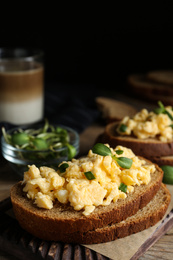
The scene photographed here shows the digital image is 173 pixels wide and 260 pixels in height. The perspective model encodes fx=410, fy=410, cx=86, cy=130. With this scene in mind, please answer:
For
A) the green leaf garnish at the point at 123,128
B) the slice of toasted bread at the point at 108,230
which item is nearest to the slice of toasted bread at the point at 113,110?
the green leaf garnish at the point at 123,128

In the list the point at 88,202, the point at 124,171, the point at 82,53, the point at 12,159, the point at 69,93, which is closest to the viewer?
the point at 88,202

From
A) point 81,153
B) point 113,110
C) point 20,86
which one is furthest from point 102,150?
point 113,110

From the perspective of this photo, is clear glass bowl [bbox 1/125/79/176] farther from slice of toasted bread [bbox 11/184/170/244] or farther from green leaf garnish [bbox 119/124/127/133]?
slice of toasted bread [bbox 11/184/170/244]

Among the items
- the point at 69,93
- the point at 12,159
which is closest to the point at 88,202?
the point at 12,159

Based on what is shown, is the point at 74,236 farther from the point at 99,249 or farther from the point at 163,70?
the point at 163,70

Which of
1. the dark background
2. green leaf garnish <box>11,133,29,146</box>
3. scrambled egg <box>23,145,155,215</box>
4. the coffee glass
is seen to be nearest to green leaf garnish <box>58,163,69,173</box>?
scrambled egg <box>23,145,155,215</box>

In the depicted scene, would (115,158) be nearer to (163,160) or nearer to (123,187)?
(123,187)

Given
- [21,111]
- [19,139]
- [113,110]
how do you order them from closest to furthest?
[19,139] → [21,111] → [113,110]
